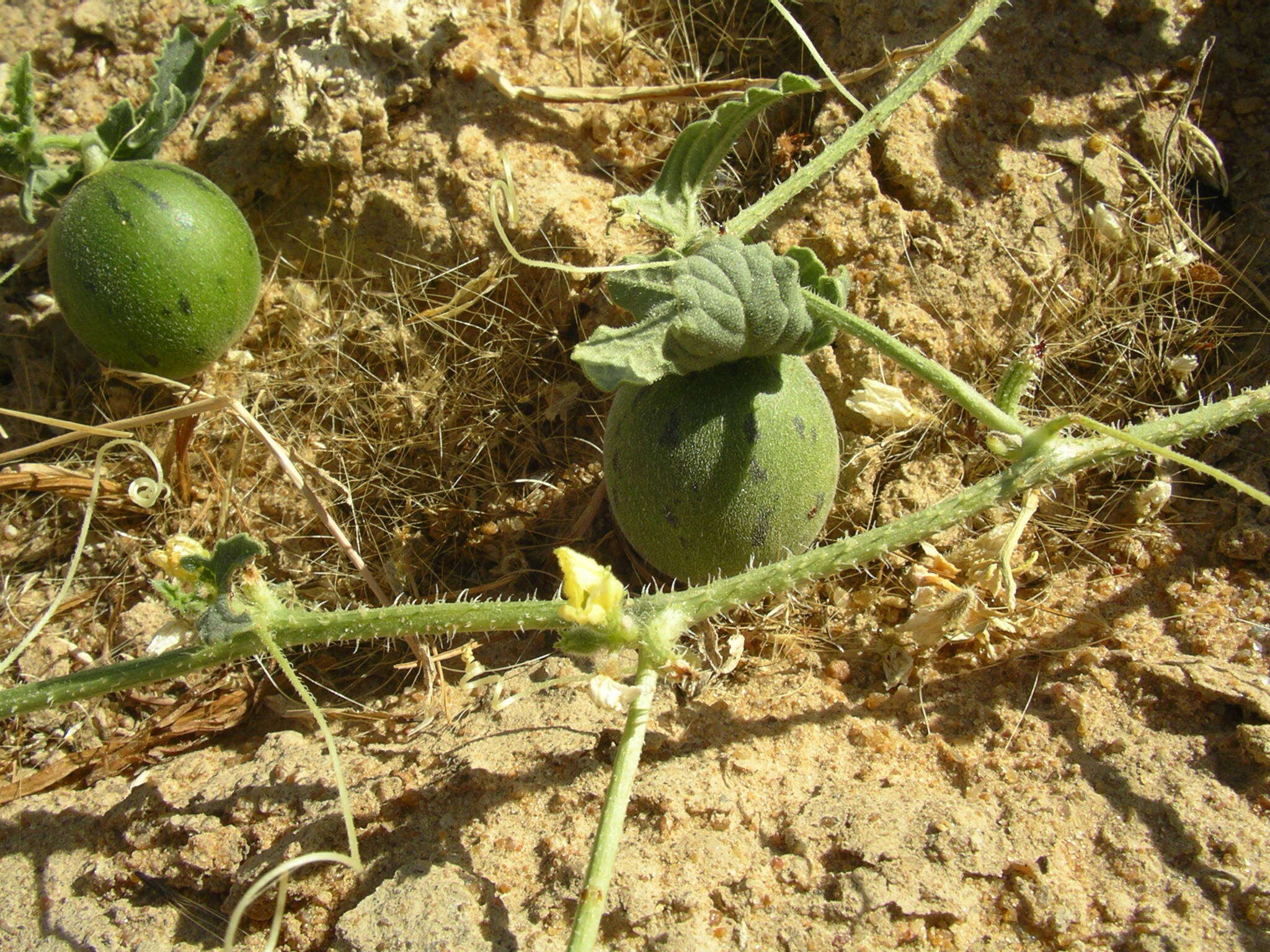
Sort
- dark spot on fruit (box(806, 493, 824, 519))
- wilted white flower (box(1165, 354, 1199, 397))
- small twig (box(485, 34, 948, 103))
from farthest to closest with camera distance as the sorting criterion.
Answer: small twig (box(485, 34, 948, 103)) → wilted white flower (box(1165, 354, 1199, 397)) → dark spot on fruit (box(806, 493, 824, 519))

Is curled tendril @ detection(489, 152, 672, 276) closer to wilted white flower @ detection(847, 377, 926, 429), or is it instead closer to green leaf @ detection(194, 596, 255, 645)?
wilted white flower @ detection(847, 377, 926, 429)

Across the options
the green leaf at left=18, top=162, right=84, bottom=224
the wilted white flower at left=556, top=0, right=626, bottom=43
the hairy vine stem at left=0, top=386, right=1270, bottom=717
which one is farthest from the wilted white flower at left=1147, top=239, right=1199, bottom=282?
the green leaf at left=18, top=162, right=84, bottom=224

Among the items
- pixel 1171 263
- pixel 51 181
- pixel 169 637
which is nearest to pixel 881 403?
pixel 1171 263

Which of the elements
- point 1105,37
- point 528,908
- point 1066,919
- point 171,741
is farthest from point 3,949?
point 1105,37

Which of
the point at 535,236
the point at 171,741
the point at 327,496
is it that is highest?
the point at 535,236

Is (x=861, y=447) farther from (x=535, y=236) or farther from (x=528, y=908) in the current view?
(x=528, y=908)

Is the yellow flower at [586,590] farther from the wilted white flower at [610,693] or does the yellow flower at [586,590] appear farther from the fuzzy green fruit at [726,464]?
the fuzzy green fruit at [726,464]

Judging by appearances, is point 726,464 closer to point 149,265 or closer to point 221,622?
point 221,622
